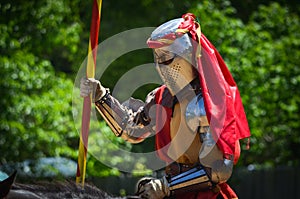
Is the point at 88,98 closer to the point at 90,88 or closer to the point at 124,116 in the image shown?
the point at 90,88

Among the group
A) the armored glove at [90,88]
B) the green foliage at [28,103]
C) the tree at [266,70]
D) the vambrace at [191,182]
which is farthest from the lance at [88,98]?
the tree at [266,70]

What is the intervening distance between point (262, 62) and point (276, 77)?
490 millimetres

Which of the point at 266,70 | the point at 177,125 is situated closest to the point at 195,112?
the point at 177,125

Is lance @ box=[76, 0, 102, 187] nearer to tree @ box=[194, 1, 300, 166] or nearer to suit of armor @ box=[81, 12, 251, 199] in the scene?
suit of armor @ box=[81, 12, 251, 199]

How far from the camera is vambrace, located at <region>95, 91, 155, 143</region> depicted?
177 inches

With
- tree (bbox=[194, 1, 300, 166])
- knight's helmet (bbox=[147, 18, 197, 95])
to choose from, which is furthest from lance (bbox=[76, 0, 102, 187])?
tree (bbox=[194, 1, 300, 166])

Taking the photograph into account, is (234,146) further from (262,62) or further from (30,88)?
(262,62)

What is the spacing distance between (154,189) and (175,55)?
717mm

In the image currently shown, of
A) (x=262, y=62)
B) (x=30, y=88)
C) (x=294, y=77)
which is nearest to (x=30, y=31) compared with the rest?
(x=30, y=88)

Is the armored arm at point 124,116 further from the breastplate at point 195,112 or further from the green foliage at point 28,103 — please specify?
the green foliage at point 28,103

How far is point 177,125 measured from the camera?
14.2 feet

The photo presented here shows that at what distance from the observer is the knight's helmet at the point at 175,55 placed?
14.1ft

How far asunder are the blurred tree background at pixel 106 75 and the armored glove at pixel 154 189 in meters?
3.97

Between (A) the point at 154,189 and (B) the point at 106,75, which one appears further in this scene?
(B) the point at 106,75
